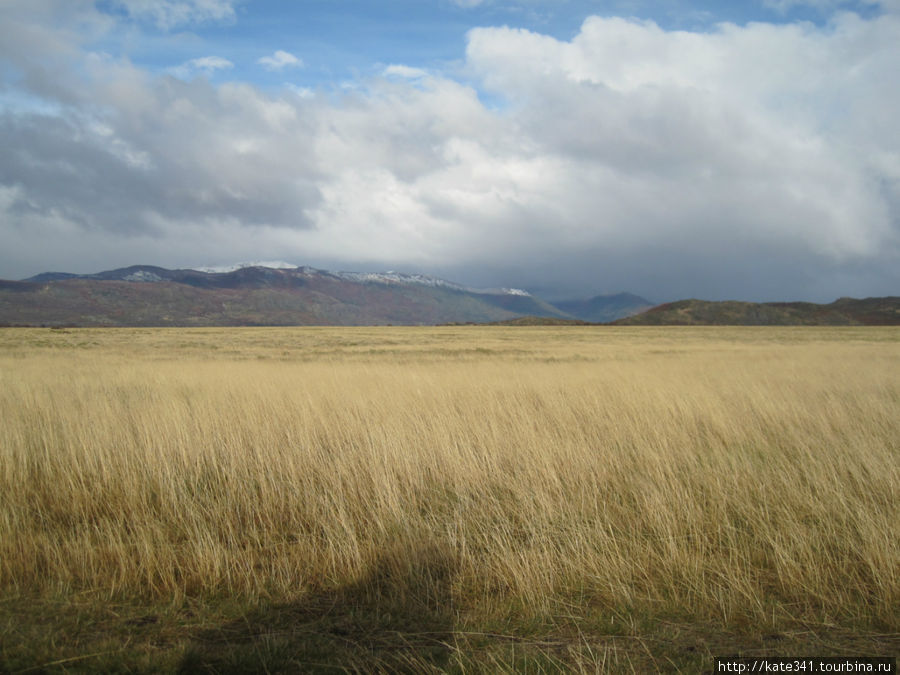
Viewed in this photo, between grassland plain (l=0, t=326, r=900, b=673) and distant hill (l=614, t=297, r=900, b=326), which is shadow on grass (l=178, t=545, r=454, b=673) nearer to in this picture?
grassland plain (l=0, t=326, r=900, b=673)

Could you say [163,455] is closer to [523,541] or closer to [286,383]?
[523,541]

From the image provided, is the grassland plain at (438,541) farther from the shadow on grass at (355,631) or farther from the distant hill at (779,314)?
the distant hill at (779,314)

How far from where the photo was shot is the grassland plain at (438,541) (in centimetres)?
315

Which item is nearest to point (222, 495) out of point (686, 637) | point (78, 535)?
point (78, 535)

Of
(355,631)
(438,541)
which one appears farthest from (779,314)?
(355,631)

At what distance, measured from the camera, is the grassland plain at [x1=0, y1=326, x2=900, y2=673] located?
315 centimetres

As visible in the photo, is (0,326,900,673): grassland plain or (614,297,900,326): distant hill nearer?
(0,326,900,673): grassland plain

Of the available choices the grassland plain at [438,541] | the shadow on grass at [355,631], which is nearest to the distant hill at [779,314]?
the grassland plain at [438,541]

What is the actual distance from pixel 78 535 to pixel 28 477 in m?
2.12

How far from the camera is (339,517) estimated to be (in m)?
4.92

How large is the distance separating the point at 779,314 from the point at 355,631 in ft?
501

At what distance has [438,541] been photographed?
4.36m

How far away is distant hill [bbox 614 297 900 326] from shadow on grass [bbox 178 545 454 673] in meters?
138

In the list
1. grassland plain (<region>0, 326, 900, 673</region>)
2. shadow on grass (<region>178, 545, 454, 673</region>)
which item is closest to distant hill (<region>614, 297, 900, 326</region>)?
grassland plain (<region>0, 326, 900, 673</region>)
